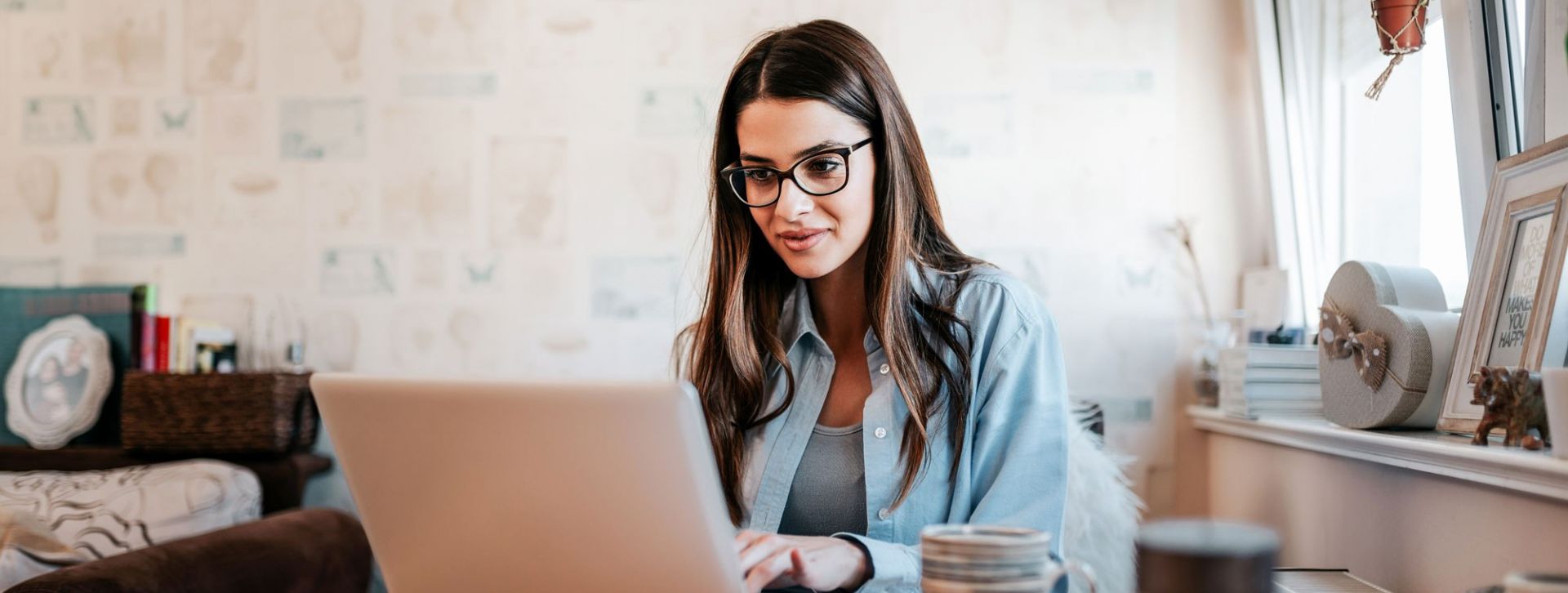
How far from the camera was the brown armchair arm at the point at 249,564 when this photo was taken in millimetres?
1544

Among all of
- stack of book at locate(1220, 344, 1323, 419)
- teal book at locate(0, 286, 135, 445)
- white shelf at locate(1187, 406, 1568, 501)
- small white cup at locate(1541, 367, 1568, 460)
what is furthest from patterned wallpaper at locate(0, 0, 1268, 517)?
small white cup at locate(1541, 367, 1568, 460)

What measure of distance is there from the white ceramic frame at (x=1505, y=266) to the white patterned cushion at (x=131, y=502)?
2.02 meters

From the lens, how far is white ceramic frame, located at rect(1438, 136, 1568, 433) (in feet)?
4.04

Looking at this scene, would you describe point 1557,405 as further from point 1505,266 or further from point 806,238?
point 806,238

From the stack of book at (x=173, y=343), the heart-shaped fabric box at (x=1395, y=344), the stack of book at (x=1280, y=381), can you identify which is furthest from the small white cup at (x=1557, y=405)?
the stack of book at (x=173, y=343)

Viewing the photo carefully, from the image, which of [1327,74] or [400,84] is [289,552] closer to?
→ [400,84]

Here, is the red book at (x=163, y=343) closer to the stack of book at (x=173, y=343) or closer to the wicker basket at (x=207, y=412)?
the stack of book at (x=173, y=343)

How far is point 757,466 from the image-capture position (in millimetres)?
1475

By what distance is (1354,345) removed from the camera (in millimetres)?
1566

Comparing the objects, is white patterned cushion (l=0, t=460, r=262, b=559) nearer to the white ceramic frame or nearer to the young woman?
the young woman

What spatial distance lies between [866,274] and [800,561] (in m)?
0.55

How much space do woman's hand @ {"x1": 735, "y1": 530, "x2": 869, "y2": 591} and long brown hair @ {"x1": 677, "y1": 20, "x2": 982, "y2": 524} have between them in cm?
24

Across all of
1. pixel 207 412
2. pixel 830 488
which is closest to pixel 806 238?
pixel 830 488

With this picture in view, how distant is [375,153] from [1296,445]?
207cm
